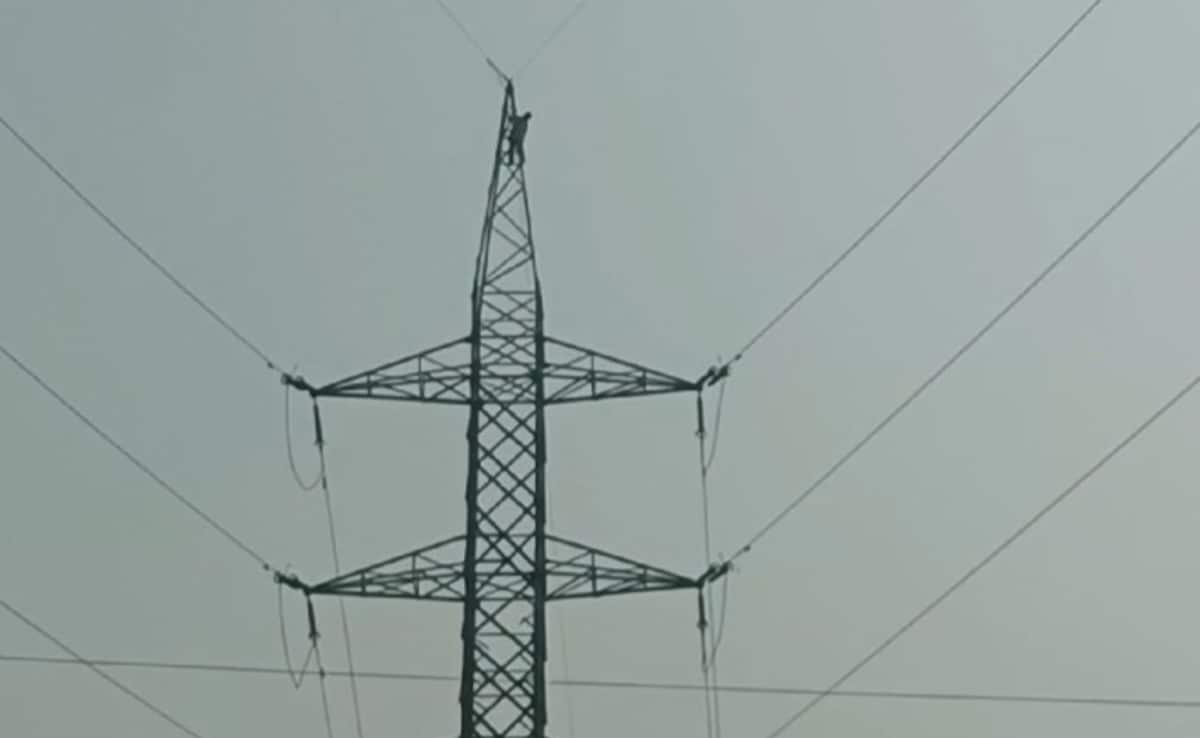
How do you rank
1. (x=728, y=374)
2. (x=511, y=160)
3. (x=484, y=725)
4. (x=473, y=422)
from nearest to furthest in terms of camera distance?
1. (x=484, y=725)
2. (x=473, y=422)
3. (x=728, y=374)
4. (x=511, y=160)

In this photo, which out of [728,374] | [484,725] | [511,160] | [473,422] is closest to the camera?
[484,725]

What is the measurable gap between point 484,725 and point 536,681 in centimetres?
82

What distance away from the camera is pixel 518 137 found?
93.1ft

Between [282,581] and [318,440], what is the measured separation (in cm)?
516

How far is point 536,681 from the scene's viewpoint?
72.7 feet

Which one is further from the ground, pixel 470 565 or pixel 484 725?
pixel 470 565

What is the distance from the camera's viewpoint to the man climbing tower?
28297 millimetres

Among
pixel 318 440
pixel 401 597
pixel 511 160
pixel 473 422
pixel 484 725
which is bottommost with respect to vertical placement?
pixel 484 725

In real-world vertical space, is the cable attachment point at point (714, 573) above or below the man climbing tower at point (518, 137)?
below

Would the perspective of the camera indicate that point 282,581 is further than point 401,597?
Yes

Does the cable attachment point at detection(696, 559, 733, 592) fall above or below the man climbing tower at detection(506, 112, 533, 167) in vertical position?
below

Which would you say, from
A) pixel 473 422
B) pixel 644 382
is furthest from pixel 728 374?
pixel 473 422

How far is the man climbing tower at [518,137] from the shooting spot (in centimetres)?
2830

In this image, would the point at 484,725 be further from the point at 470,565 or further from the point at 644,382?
the point at 644,382
